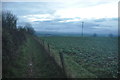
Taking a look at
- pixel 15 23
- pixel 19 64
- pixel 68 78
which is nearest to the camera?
pixel 68 78

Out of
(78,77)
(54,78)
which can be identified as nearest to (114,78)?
(78,77)

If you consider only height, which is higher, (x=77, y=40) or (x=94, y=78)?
(x=77, y=40)

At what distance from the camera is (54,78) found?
144 inches

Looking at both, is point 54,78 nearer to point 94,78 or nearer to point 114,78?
point 94,78

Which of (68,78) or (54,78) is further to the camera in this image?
(54,78)

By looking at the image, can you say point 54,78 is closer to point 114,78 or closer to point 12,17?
point 114,78

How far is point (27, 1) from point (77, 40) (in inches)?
258

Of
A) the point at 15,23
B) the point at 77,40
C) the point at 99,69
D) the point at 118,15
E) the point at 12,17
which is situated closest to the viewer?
the point at 118,15

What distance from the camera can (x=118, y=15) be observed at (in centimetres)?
389

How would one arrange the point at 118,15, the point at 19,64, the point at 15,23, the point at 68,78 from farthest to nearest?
the point at 15,23
the point at 19,64
the point at 118,15
the point at 68,78

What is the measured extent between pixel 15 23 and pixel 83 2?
3.47 metres

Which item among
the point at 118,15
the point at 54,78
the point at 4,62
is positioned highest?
the point at 118,15

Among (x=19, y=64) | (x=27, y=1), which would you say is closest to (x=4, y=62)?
(x=19, y=64)

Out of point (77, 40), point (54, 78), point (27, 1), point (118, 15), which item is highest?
point (27, 1)
